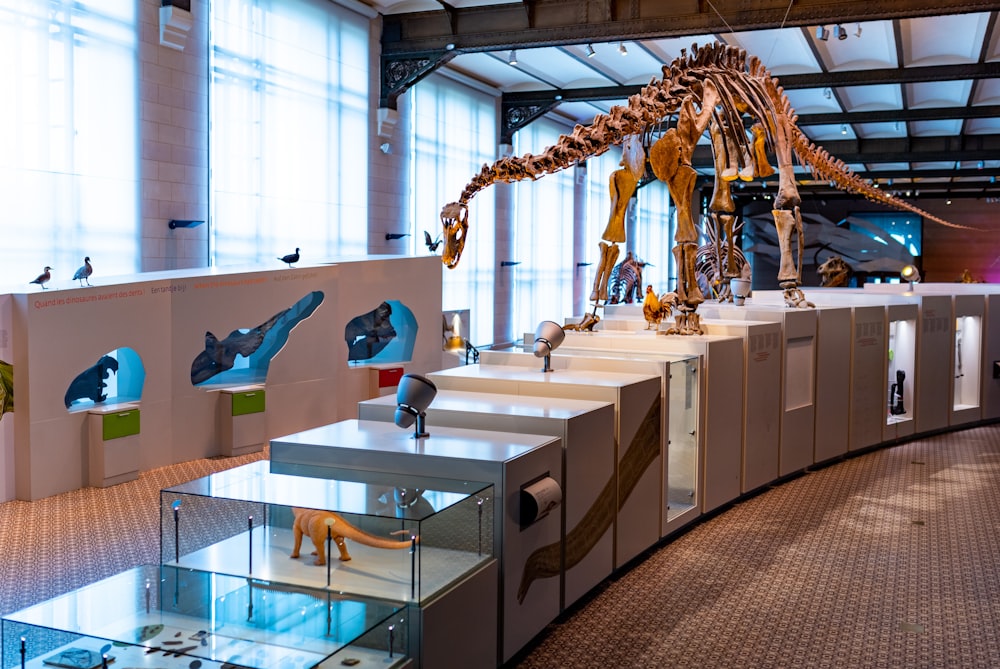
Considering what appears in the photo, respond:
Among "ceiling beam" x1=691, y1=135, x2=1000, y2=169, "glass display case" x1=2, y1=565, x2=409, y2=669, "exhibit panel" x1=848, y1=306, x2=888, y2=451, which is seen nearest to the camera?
"glass display case" x1=2, y1=565, x2=409, y2=669

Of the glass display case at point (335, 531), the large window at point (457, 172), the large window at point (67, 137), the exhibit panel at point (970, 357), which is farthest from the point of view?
the large window at point (457, 172)

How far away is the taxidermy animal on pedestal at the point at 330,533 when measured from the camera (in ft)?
10.6

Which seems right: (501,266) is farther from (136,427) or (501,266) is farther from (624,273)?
(136,427)

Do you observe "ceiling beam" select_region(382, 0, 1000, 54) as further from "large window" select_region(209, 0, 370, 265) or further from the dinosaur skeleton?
the dinosaur skeleton

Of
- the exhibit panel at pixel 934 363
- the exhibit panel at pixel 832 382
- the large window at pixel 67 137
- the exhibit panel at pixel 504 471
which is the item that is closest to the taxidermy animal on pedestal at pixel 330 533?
the exhibit panel at pixel 504 471

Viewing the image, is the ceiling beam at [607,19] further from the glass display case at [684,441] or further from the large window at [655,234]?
the large window at [655,234]

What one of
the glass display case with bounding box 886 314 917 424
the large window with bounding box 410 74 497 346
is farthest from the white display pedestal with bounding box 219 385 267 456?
the glass display case with bounding box 886 314 917 424

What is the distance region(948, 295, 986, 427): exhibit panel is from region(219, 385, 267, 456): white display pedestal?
791cm

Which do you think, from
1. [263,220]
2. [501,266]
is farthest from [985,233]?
[263,220]

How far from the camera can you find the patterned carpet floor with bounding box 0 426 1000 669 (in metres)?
4.45

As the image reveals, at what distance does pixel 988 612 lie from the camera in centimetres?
500

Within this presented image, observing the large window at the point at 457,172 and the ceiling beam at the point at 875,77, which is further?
the large window at the point at 457,172

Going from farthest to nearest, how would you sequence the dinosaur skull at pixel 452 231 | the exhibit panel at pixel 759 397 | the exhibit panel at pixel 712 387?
the exhibit panel at pixel 759 397 < the exhibit panel at pixel 712 387 < the dinosaur skull at pixel 452 231

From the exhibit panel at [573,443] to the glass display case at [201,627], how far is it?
1597mm
